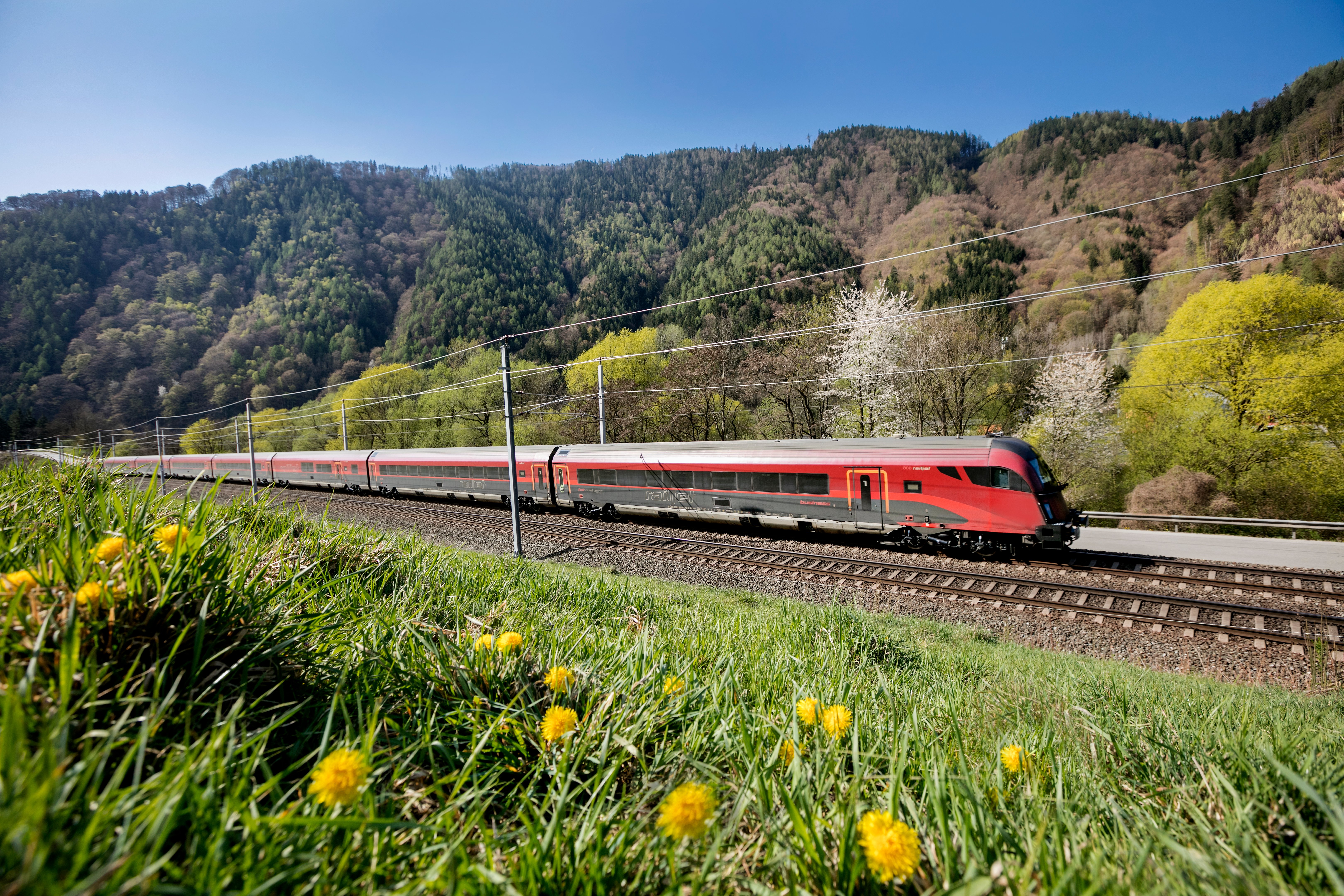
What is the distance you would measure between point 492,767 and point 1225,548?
710 inches

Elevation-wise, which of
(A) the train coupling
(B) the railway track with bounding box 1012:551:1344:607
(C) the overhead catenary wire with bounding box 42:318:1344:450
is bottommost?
(B) the railway track with bounding box 1012:551:1344:607

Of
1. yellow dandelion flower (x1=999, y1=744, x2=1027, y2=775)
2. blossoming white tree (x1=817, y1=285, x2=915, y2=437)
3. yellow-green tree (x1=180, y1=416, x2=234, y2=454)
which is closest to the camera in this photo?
yellow dandelion flower (x1=999, y1=744, x2=1027, y2=775)

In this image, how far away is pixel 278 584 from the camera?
1980 millimetres

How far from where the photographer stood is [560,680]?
1.63m

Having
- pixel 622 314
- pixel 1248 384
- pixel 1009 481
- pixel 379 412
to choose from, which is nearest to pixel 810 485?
pixel 1009 481

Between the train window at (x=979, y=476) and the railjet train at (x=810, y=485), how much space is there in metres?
0.02

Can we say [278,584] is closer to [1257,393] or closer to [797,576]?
[797,576]

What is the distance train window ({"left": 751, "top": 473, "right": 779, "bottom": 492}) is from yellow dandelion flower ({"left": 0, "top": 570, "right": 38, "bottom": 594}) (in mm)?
14137

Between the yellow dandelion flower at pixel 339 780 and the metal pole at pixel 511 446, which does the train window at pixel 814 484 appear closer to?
the metal pole at pixel 511 446

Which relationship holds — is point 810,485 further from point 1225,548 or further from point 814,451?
point 1225,548

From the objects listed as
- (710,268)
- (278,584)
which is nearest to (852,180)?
(710,268)

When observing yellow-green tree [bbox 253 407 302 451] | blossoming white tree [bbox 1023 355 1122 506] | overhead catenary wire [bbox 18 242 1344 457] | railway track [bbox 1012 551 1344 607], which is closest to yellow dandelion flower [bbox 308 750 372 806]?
overhead catenary wire [bbox 18 242 1344 457]

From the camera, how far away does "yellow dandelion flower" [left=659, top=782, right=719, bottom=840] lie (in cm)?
97

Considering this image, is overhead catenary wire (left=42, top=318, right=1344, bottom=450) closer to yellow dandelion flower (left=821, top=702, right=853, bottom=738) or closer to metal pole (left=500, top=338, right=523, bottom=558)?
metal pole (left=500, top=338, right=523, bottom=558)
